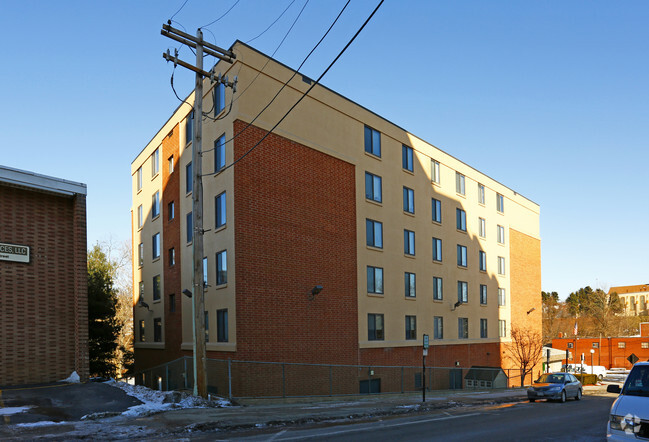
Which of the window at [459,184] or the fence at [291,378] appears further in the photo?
the window at [459,184]

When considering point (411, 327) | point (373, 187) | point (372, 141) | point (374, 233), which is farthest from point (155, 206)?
point (411, 327)

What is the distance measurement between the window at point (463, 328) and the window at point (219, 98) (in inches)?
931

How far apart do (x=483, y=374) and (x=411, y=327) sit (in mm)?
8755

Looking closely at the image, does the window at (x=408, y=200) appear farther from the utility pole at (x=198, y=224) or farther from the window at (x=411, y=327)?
the utility pole at (x=198, y=224)

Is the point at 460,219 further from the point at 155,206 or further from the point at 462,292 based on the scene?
the point at 155,206

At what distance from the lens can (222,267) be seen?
25344 mm

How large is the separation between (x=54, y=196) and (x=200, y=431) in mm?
13019

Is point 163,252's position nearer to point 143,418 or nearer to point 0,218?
point 0,218

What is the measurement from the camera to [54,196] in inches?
884

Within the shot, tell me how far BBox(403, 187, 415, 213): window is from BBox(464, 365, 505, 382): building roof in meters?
13.1

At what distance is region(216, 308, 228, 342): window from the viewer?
2477 cm

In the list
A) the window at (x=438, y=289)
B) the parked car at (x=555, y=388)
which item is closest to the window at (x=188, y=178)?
the window at (x=438, y=289)

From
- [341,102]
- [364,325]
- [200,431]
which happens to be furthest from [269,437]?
[341,102]

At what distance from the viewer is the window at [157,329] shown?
34.1 meters
